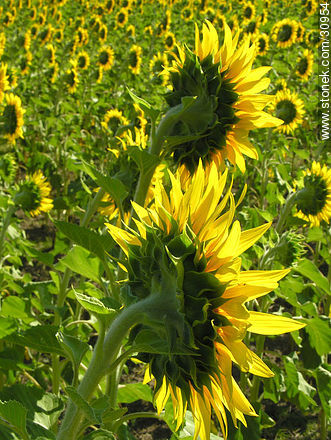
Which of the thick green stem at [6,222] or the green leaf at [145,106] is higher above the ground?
the green leaf at [145,106]

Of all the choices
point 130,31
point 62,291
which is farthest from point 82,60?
point 62,291

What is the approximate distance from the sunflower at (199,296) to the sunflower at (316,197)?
1.29 meters

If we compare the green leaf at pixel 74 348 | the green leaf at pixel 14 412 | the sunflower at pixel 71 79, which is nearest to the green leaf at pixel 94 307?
the green leaf at pixel 74 348

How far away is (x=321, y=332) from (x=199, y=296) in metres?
1.15

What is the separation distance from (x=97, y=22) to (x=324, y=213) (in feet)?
16.1

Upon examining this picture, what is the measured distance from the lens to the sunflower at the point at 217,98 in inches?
43.1

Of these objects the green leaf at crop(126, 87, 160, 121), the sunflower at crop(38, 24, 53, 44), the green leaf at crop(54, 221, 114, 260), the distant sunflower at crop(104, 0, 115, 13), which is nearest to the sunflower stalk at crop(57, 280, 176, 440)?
the green leaf at crop(54, 221, 114, 260)

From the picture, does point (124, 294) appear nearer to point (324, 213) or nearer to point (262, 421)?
point (262, 421)

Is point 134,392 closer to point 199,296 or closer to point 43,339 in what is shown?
point 43,339

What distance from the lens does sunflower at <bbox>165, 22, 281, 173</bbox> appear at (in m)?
1.09

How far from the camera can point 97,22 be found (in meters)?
5.96

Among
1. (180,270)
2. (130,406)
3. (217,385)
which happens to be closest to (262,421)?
(130,406)

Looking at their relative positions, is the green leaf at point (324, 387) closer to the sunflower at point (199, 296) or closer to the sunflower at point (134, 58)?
the sunflower at point (199, 296)

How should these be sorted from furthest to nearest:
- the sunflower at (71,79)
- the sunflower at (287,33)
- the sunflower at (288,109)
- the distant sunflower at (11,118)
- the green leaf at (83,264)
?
the sunflower at (287,33), the sunflower at (71,79), the sunflower at (288,109), the distant sunflower at (11,118), the green leaf at (83,264)
